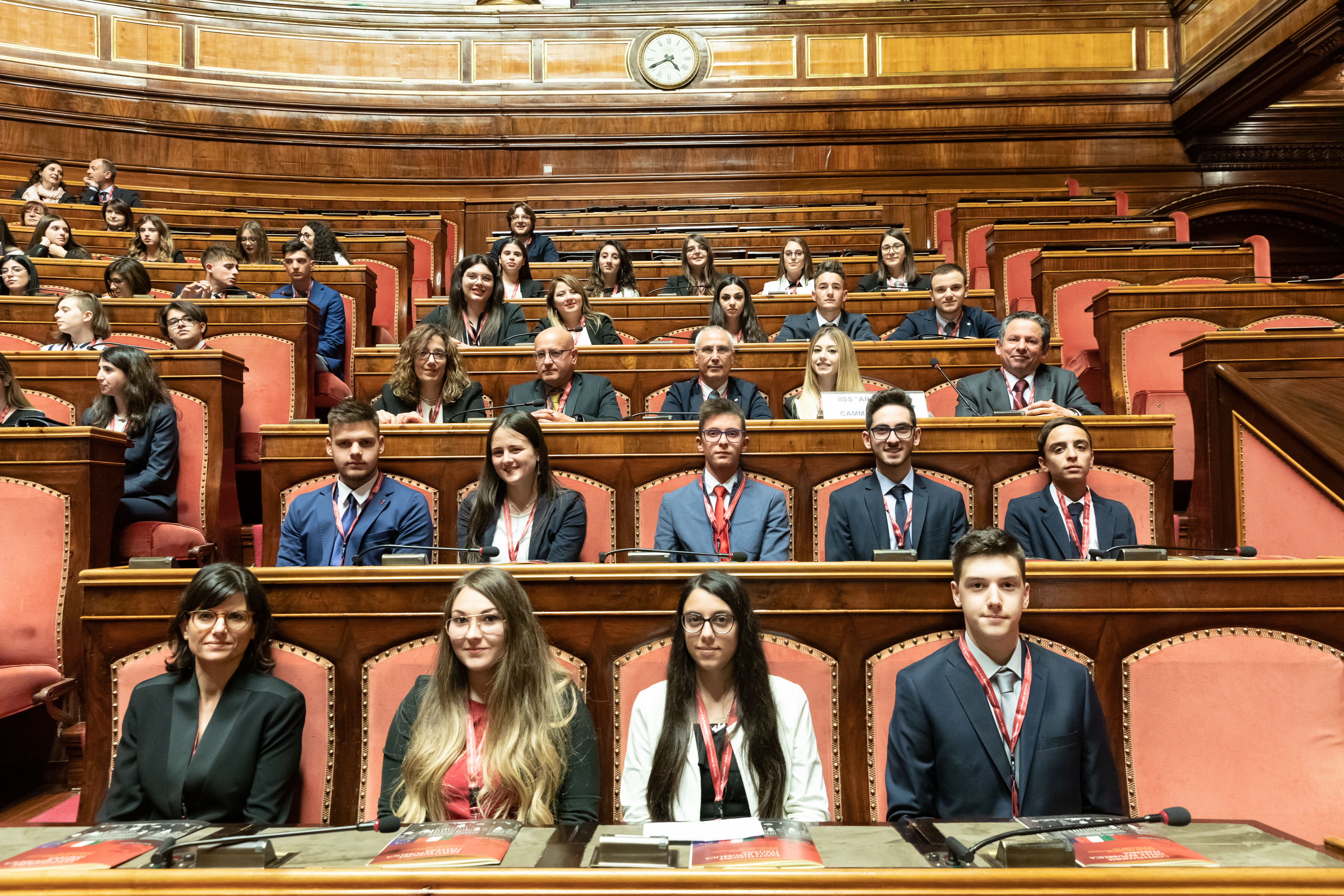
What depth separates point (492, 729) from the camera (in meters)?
1.09

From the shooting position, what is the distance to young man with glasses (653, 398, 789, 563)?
163cm

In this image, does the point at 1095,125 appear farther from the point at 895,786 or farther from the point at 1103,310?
the point at 895,786

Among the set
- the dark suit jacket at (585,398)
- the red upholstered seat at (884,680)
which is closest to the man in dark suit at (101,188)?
the dark suit jacket at (585,398)

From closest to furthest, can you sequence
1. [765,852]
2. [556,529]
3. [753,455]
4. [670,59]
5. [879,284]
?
[765,852]
[556,529]
[753,455]
[879,284]
[670,59]

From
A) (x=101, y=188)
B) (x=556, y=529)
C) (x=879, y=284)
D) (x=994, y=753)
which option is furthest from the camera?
(x=101, y=188)

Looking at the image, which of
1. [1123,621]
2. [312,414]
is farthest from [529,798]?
[312,414]

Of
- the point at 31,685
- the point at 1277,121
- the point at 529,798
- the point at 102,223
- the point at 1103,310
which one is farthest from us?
the point at 1277,121

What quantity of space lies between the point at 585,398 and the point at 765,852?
146 cm

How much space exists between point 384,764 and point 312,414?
143cm

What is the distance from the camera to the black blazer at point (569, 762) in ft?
3.53

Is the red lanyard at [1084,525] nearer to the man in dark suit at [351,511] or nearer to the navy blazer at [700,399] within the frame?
the navy blazer at [700,399]

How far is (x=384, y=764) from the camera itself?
1.11 meters

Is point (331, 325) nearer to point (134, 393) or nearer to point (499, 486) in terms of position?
point (134, 393)

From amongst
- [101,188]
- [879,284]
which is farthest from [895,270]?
[101,188]
